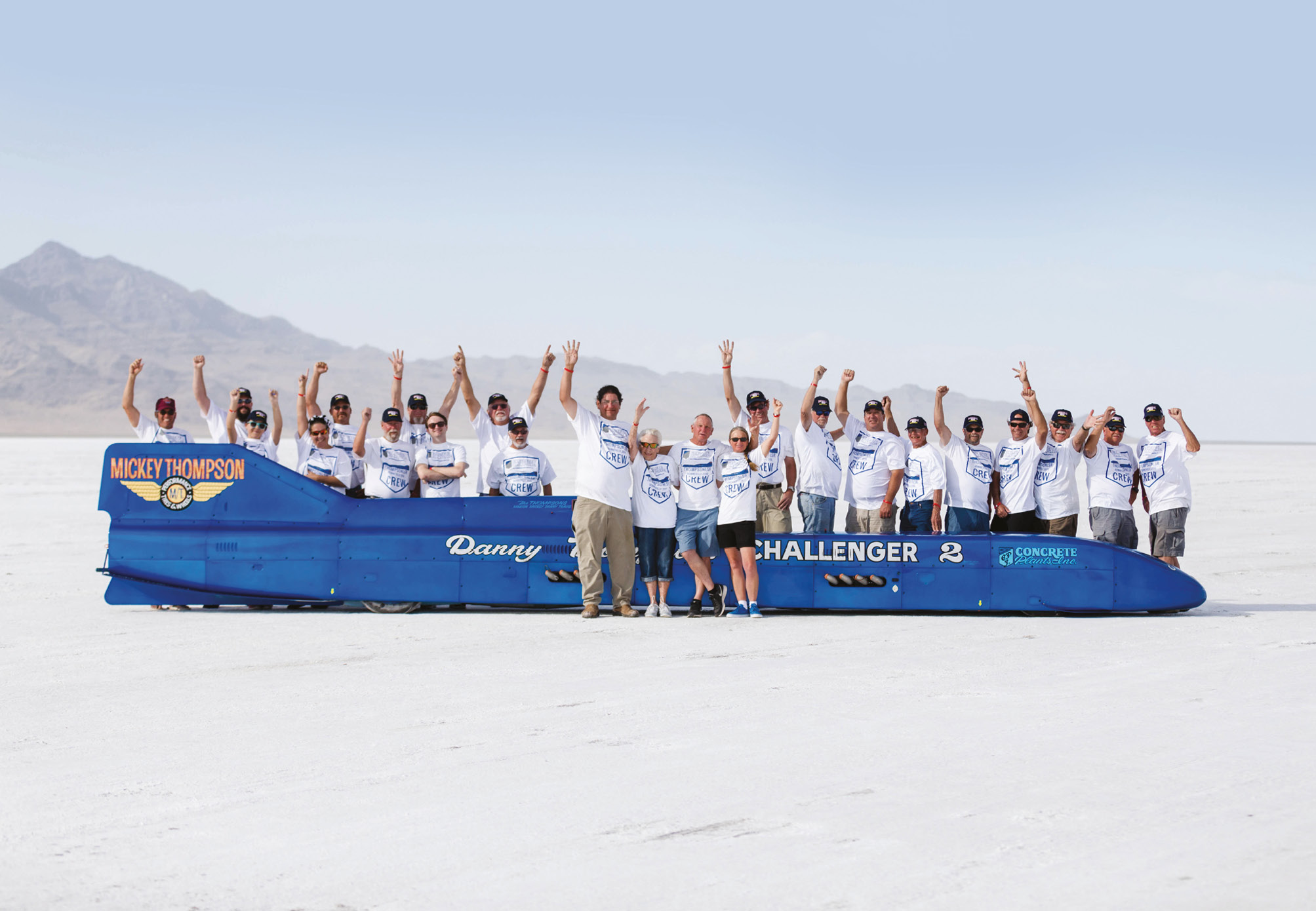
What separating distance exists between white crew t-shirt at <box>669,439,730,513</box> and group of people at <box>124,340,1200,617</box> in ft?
0.05

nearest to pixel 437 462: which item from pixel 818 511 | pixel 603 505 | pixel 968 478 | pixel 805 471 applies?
pixel 603 505

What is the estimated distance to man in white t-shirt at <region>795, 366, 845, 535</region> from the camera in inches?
429

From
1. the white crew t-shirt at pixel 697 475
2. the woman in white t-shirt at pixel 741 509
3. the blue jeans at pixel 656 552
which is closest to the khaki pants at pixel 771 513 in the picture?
the woman in white t-shirt at pixel 741 509

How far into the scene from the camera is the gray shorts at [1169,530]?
1080 centimetres

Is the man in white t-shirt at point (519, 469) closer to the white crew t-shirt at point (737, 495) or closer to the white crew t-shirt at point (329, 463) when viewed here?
the white crew t-shirt at point (329, 463)

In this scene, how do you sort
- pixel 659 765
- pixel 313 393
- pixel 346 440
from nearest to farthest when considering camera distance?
pixel 659 765 → pixel 346 440 → pixel 313 393

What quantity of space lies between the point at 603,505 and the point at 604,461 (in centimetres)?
36

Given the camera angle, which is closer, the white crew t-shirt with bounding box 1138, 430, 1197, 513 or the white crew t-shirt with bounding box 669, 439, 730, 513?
the white crew t-shirt with bounding box 669, 439, 730, 513

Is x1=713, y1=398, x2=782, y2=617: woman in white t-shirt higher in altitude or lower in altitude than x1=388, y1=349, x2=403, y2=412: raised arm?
lower

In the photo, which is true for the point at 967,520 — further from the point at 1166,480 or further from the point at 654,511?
the point at 654,511

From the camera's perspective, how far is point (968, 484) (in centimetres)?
1087

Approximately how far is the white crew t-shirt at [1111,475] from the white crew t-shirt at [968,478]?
942mm

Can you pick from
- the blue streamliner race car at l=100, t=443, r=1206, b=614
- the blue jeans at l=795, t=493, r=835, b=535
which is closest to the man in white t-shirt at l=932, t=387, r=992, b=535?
the blue streamliner race car at l=100, t=443, r=1206, b=614

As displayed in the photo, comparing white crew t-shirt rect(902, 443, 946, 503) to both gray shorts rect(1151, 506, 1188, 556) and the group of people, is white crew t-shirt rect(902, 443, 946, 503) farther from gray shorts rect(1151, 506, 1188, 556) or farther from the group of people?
gray shorts rect(1151, 506, 1188, 556)
